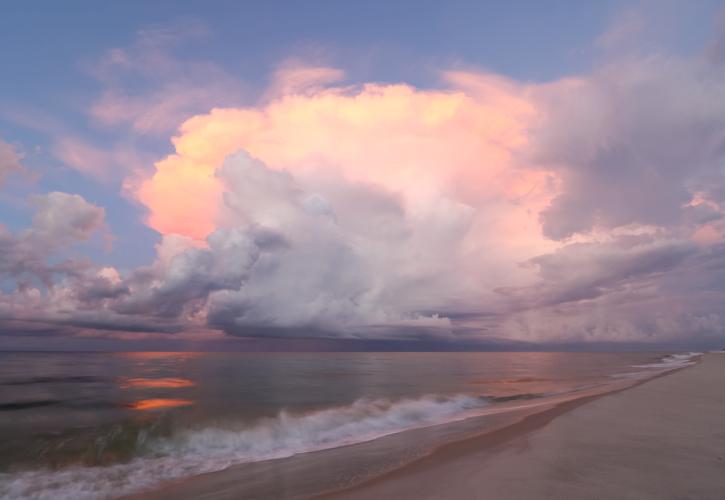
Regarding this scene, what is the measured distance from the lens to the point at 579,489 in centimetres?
768

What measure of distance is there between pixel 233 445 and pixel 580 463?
1315 centimetres

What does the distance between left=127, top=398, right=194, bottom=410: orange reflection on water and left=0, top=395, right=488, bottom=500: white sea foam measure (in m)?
8.47

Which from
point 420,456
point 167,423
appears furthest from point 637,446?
point 167,423

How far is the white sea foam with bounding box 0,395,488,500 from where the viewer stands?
11.6 metres

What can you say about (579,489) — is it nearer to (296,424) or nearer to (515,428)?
(515,428)

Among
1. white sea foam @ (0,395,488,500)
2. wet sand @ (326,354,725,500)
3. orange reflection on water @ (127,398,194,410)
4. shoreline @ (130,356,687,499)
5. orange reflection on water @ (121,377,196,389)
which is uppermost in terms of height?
wet sand @ (326,354,725,500)

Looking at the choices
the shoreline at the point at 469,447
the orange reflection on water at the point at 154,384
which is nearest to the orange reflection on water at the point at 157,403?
the orange reflection on water at the point at 154,384

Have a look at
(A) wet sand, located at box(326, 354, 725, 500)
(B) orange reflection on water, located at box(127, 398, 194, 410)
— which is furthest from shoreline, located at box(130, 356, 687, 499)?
(B) orange reflection on water, located at box(127, 398, 194, 410)

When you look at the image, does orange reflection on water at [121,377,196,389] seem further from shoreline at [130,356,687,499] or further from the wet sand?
the wet sand

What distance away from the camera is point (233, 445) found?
17.0 metres

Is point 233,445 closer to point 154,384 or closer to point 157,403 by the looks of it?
point 157,403

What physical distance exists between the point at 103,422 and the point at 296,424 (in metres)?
9.84

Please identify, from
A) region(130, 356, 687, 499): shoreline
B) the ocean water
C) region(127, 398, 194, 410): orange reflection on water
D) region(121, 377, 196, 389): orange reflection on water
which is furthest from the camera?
region(121, 377, 196, 389): orange reflection on water

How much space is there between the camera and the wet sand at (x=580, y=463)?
7738 mm
